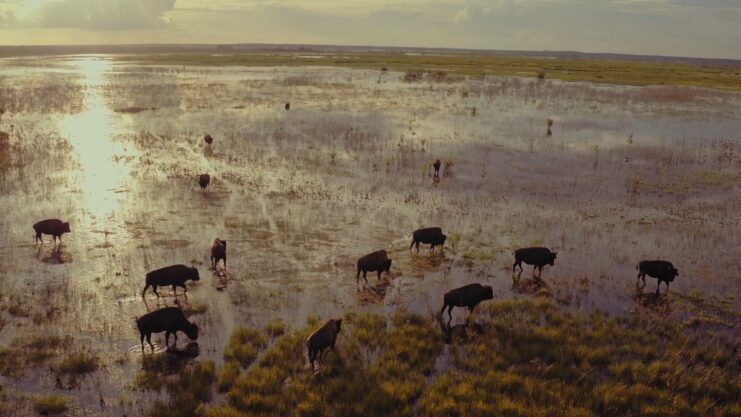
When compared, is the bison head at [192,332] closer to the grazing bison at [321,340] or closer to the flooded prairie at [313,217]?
the flooded prairie at [313,217]

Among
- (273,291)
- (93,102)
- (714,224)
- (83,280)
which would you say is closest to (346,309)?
(273,291)

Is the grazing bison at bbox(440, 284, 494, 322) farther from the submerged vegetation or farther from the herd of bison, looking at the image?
the submerged vegetation

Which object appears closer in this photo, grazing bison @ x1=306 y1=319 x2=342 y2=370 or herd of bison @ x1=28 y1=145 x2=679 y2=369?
grazing bison @ x1=306 y1=319 x2=342 y2=370

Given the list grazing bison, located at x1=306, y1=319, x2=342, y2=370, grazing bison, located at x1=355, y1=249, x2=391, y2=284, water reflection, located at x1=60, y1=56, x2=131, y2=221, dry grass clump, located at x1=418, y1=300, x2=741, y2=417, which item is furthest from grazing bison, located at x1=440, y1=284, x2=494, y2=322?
water reflection, located at x1=60, y1=56, x2=131, y2=221

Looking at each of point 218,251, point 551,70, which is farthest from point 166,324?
point 551,70

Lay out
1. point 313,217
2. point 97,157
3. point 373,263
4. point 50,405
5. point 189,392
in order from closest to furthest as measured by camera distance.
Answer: point 50,405 → point 189,392 → point 373,263 → point 313,217 → point 97,157

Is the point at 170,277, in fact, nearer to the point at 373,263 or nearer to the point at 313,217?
the point at 373,263

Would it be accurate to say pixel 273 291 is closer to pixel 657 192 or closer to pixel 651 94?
pixel 657 192
